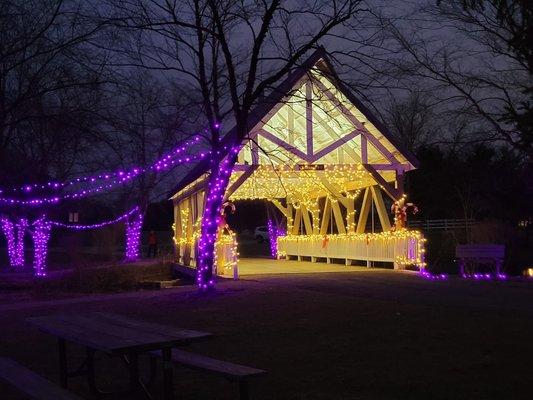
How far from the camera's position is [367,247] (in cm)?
2136

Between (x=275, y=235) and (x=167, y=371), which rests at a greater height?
(x=275, y=235)

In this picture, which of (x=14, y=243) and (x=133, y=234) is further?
(x=133, y=234)

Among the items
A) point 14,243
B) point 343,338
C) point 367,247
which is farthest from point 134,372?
point 14,243

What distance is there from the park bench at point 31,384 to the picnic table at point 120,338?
1.24ft

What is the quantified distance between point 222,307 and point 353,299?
233 centimetres

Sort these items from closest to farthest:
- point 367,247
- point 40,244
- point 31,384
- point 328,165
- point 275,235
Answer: point 31,384 → point 328,165 → point 367,247 → point 40,244 → point 275,235

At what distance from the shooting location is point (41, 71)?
452 inches

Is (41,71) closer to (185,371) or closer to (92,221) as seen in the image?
(185,371)

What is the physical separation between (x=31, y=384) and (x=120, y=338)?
1.04 m

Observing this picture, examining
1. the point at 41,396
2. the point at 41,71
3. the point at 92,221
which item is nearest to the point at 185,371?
the point at 41,396

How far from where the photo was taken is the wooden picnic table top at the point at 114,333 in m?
4.82

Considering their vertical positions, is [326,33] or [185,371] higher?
[326,33]

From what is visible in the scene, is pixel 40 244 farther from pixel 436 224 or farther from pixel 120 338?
pixel 436 224

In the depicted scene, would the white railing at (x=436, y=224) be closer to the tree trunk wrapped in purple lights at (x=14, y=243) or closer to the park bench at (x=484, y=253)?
the park bench at (x=484, y=253)
